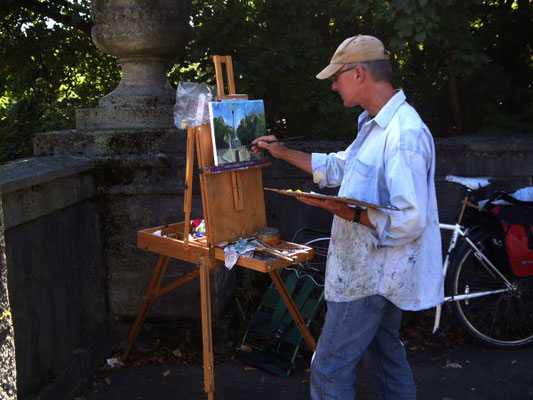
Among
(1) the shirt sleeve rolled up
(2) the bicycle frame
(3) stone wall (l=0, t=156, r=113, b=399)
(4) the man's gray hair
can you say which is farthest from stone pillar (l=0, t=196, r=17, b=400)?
(2) the bicycle frame

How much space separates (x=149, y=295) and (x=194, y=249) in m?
0.65

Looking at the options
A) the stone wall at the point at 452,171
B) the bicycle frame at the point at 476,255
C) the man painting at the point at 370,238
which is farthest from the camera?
the stone wall at the point at 452,171

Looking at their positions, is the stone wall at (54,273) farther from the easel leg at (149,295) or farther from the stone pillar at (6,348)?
the easel leg at (149,295)

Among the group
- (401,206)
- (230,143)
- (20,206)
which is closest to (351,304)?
(401,206)

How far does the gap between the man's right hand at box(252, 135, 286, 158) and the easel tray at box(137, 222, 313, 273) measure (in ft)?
1.66

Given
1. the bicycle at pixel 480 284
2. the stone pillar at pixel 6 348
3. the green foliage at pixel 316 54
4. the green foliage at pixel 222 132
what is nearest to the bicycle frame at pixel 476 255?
the bicycle at pixel 480 284

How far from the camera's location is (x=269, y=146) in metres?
3.23

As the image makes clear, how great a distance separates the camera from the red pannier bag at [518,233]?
3957 millimetres

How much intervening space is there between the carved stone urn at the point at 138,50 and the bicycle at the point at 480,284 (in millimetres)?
1484

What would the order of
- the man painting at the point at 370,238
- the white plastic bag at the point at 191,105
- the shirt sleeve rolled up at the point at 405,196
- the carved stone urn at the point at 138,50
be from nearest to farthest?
the shirt sleeve rolled up at the point at 405,196 < the man painting at the point at 370,238 < the white plastic bag at the point at 191,105 < the carved stone urn at the point at 138,50

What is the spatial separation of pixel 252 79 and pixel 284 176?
881 mm

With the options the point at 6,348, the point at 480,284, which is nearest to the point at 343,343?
the point at 6,348

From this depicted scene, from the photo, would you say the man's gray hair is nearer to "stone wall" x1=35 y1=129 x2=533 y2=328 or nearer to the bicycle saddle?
"stone wall" x1=35 y1=129 x2=533 y2=328

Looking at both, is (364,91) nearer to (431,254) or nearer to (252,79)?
(431,254)
